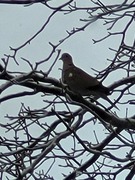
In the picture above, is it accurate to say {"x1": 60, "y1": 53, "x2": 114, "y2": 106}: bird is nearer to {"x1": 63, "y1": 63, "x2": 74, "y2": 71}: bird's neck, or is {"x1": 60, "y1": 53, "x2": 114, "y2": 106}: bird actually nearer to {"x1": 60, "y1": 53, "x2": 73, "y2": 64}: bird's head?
{"x1": 63, "y1": 63, "x2": 74, "y2": 71}: bird's neck

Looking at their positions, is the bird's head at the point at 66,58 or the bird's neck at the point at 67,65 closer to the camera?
→ the bird's neck at the point at 67,65

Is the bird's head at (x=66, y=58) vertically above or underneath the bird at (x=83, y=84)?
above

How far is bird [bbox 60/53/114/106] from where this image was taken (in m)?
Answer: 5.63

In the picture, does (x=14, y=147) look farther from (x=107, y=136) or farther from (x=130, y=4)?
(x=130, y=4)

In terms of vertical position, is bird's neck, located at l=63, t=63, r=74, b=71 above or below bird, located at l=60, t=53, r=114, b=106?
above

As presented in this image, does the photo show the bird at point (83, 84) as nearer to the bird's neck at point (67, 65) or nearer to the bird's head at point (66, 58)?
the bird's neck at point (67, 65)

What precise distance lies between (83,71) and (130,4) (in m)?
1.13

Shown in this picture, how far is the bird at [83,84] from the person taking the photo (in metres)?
5.63

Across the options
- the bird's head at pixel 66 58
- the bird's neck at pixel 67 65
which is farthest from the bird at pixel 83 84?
the bird's head at pixel 66 58

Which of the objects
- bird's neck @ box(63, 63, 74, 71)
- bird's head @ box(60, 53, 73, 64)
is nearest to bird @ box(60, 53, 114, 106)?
bird's neck @ box(63, 63, 74, 71)

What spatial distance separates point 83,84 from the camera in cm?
580

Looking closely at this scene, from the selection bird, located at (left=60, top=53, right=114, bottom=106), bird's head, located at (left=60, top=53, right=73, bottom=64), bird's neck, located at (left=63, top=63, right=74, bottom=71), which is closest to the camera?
bird, located at (left=60, top=53, right=114, bottom=106)

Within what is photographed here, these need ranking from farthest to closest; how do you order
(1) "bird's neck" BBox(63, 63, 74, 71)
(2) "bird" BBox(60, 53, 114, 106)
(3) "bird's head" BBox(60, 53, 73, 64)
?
(3) "bird's head" BBox(60, 53, 73, 64)
(1) "bird's neck" BBox(63, 63, 74, 71)
(2) "bird" BBox(60, 53, 114, 106)

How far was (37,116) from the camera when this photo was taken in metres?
5.27
